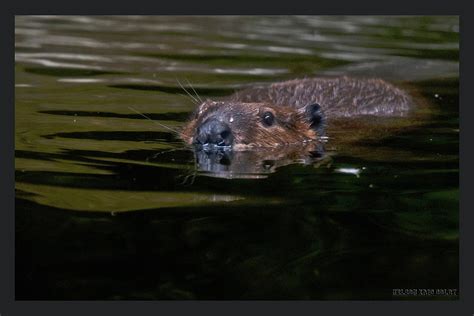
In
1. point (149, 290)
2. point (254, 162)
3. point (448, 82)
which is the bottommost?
point (149, 290)

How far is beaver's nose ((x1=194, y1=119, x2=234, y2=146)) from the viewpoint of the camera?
9492mm

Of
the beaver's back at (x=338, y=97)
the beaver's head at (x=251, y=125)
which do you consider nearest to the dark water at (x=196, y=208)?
the beaver's head at (x=251, y=125)

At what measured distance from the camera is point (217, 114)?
9789 millimetres

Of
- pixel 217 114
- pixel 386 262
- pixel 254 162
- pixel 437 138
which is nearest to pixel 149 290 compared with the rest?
pixel 386 262

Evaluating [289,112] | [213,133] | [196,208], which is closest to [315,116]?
[289,112]

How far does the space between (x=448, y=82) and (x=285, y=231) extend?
7.35m

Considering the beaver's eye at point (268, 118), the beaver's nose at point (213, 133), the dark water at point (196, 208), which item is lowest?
the dark water at point (196, 208)

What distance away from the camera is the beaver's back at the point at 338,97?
11.6 m

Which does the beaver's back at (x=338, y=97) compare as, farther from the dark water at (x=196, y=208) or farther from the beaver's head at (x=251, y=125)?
the beaver's head at (x=251, y=125)

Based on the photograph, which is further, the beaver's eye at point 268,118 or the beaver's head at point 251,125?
the beaver's eye at point 268,118

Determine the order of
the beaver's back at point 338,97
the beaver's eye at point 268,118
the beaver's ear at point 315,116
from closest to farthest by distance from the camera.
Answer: the beaver's eye at point 268,118
the beaver's ear at point 315,116
the beaver's back at point 338,97

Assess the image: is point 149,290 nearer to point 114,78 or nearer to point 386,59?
point 114,78

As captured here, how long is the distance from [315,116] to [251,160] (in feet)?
4.82

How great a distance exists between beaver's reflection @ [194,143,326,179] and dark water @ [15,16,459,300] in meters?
0.12
